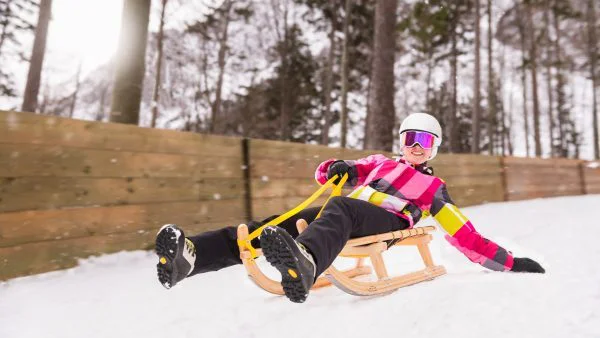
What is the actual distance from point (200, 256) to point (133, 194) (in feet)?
5.40

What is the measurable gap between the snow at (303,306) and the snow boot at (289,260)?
0.37 metres

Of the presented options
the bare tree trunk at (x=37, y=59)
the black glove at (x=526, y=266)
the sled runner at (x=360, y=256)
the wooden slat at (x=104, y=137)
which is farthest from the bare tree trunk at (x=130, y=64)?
the bare tree trunk at (x=37, y=59)

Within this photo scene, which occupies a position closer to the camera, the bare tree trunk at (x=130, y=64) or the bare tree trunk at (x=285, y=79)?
the bare tree trunk at (x=130, y=64)

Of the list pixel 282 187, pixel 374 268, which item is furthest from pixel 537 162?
pixel 374 268

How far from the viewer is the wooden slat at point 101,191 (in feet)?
9.81

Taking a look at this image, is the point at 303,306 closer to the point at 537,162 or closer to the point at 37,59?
the point at 537,162

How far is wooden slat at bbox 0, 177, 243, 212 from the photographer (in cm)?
299

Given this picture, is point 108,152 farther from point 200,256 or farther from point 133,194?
point 200,256

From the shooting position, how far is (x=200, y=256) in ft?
7.59

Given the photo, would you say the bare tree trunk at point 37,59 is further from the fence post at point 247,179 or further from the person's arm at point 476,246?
the person's arm at point 476,246

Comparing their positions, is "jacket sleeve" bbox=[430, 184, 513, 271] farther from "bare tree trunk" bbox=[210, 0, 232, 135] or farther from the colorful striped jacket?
"bare tree trunk" bbox=[210, 0, 232, 135]

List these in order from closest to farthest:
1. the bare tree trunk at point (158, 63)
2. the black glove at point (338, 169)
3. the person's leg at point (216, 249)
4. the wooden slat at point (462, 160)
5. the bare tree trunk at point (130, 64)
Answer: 1. the person's leg at point (216, 249)
2. the black glove at point (338, 169)
3. the bare tree trunk at point (130, 64)
4. the wooden slat at point (462, 160)
5. the bare tree trunk at point (158, 63)

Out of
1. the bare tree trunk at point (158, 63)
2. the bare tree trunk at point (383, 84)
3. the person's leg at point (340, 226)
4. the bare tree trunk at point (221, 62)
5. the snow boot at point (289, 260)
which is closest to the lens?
the snow boot at point (289, 260)

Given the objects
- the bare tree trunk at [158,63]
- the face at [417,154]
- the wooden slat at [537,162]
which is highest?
the bare tree trunk at [158,63]
